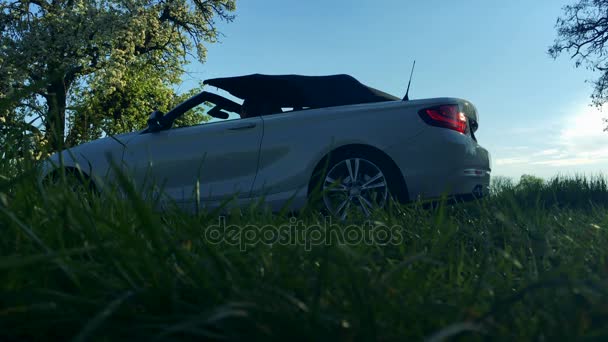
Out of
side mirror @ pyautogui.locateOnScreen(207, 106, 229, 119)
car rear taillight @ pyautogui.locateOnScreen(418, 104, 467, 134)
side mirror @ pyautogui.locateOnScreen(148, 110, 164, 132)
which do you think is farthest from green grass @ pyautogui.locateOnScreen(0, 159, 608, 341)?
side mirror @ pyautogui.locateOnScreen(207, 106, 229, 119)

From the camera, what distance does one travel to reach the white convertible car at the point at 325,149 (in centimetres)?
508

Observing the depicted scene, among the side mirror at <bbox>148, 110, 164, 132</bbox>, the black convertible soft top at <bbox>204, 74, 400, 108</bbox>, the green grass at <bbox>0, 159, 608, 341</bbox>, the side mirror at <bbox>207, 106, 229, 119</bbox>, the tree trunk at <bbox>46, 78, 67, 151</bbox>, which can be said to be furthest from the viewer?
the side mirror at <bbox>207, 106, 229, 119</bbox>

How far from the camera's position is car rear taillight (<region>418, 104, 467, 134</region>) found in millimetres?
5148

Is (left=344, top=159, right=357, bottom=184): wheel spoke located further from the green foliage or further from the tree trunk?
the green foliage

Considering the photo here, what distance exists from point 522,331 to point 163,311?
0.87 m

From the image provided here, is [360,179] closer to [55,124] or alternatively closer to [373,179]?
[373,179]

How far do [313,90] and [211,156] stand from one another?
144cm

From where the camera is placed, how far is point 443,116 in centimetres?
518

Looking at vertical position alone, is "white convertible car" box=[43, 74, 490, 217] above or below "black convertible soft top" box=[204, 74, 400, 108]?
below

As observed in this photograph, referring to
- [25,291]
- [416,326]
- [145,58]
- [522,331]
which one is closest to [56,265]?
[25,291]

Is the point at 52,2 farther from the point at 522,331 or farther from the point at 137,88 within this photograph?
the point at 522,331

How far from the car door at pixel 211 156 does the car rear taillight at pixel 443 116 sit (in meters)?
1.83

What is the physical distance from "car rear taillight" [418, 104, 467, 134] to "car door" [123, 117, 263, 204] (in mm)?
1828

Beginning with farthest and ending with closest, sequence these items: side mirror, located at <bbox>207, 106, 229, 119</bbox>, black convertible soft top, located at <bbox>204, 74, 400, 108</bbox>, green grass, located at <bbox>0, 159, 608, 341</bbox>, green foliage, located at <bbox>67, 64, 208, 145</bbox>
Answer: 1. green foliage, located at <bbox>67, 64, 208, 145</bbox>
2. side mirror, located at <bbox>207, 106, 229, 119</bbox>
3. black convertible soft top, located at <bbox>204, 74, 400, 108</bbox>
4. green grass, located at <bbox>0, 159, 608, 341</bbox>
